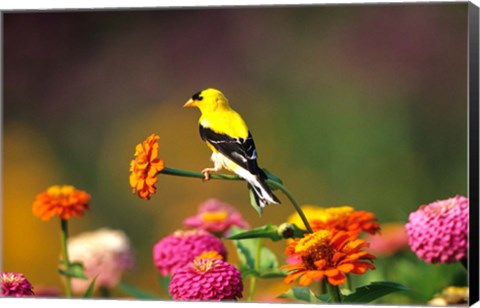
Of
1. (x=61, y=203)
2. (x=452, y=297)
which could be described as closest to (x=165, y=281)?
(x=61, y=203)

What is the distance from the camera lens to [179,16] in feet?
13.7

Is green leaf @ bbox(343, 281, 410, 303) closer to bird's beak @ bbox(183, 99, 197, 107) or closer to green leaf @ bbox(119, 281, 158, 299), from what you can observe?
green leaf @ bbox(119, 281, 158, 299)

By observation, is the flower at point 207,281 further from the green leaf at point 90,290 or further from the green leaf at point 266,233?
the green leaf at point 90,290

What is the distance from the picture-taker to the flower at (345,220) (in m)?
3.84

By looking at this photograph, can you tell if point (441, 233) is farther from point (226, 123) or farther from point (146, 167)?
point (146, 167)

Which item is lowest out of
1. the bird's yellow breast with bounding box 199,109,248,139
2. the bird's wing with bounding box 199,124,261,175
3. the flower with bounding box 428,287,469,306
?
the flower with bounding box 428,287,469,306

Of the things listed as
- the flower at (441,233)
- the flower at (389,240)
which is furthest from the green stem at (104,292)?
the flower at (441,233)

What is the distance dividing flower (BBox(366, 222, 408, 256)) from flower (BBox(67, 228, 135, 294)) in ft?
3.23

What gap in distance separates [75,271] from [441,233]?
4.73 ft

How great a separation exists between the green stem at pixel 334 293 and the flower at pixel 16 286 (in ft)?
3.71

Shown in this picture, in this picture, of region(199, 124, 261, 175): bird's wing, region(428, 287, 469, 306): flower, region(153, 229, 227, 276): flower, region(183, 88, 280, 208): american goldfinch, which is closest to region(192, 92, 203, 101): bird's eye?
region(183, 88, 280, 208): american goldfinch

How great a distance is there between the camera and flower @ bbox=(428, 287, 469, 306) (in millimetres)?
3721

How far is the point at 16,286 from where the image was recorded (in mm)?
3990

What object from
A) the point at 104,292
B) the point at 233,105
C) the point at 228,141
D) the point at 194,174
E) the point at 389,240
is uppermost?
the point at 233,105
